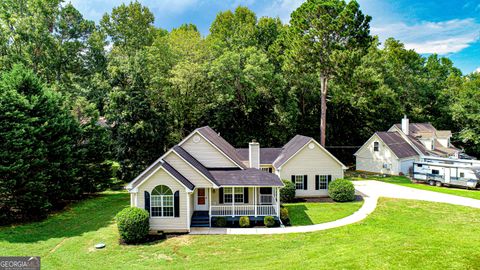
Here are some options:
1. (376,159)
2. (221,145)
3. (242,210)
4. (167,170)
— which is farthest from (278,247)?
(376,159)

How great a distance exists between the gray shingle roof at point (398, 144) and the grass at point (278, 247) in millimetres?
16166

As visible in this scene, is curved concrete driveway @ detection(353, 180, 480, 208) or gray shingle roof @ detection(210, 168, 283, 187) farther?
curved concrete driveway @ detection(353, 180, 480, 208)

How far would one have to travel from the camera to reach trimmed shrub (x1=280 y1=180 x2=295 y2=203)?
2394cm

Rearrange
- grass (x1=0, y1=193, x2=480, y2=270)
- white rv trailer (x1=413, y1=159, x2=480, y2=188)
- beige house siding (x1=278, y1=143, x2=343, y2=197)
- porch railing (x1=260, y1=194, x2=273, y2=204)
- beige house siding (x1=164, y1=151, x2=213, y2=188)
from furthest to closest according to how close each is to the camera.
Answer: white rv trailer (x1=413, y1=159, x2=480, y2=188) < beige house siding (x1=278, y1=143, x2=343, y2=197) < porch railing (x1=260, y1=194, x2=273, y2=204) < beige house siding (x1=164, y1=151, x2=213, y2=188) < grass (x1=0, y1=193, x2=480, y2=270)

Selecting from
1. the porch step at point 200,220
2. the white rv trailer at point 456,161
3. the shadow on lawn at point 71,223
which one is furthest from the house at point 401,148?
the shadow on lawn at point 71,223

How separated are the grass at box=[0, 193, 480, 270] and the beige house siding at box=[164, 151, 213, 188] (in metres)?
3.30

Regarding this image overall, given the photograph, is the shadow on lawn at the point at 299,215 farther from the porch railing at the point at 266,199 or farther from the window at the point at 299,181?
the window at the point at 299,181

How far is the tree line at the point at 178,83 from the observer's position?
91.1 feet

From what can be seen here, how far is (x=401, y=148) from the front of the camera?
120 ft

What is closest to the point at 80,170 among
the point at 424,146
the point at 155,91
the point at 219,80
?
the point at 155,91

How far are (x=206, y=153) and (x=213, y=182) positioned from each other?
3280mm

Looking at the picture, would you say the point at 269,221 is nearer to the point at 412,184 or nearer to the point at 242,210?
the point at 242,210

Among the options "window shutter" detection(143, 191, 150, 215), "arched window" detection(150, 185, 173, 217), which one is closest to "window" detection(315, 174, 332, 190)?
"arched window" detection(150, 185, 173, 217)

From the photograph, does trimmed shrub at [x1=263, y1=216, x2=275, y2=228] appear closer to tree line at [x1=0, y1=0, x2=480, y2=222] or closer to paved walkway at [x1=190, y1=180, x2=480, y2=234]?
paved walkway at [x1=190, y1=180, x2=480, y2=234]
